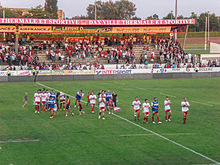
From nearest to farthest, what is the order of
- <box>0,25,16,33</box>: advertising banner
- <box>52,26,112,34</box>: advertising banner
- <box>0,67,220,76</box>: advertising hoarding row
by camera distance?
<box>0,67,220,76</box>: advertising hoarding row → <box>0,25,16,33</box>: advertising banner → <box>52,26,112,34</box>: advertising banner

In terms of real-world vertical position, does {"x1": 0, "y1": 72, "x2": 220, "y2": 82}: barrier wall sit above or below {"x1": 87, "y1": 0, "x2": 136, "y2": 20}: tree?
below

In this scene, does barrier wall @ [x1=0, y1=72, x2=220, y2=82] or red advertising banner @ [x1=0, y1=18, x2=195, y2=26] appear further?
red advertising banner @ [x1=0, y1=18, x2=195, y2=26]

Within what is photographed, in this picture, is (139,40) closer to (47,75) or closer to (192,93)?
(47,75)

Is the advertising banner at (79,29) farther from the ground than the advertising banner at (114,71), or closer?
farther from the ground

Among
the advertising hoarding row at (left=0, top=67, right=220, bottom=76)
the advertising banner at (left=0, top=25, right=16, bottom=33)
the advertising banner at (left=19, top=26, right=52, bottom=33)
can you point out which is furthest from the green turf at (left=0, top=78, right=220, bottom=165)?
the advertising banner at (left=19, top=26, right=52, bottom=33)

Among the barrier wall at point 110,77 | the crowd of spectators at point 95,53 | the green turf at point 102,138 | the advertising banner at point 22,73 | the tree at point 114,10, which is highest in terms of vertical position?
the tree at point 114,10

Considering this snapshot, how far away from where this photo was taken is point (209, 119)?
27.4m

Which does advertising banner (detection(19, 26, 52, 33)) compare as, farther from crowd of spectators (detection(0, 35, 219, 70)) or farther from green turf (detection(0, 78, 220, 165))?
green turf (detection(0, 78, 220, 165))

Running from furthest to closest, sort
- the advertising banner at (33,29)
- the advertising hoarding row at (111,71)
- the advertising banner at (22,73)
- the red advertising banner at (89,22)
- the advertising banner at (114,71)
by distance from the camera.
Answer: the advertising banner at (33,29) → the red advertising banner at (89,22) → the advertising banner at (114,71) → the advertising hoarding row at (111,71) → the advertising banner at (22,73)

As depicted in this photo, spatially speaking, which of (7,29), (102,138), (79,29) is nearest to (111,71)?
(79,29)

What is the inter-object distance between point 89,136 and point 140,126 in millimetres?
4141

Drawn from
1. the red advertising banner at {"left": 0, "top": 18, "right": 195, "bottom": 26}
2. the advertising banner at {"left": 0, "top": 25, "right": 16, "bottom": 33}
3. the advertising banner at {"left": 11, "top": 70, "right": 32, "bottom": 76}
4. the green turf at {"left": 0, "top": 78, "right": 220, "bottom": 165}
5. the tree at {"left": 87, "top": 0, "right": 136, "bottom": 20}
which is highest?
the tree at {"left": 87, "top": 0, "right": 136, "bottom": 20}

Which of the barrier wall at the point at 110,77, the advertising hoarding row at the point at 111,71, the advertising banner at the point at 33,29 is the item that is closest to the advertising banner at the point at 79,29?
the advertising banner at the point at 33,29

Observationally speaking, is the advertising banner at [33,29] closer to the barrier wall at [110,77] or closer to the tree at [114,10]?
the barrier wall at [110,77]
